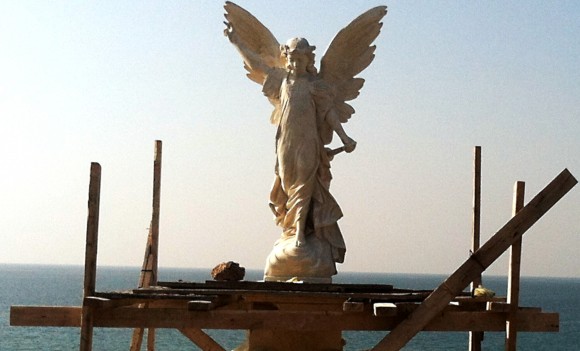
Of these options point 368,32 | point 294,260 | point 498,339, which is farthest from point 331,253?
point 498,339

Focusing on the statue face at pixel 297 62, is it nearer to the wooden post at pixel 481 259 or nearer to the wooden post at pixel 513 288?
the wooden post at pixel 513 288

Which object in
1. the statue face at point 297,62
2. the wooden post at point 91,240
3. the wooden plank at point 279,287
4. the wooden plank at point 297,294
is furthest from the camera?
the statue face at point 297,62

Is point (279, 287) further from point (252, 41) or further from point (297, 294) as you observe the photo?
point (252, 41)

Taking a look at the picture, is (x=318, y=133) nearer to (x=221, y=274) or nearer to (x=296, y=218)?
(x=296, y=218)

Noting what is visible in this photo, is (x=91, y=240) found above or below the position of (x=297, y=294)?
above

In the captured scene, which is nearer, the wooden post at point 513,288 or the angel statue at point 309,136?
the wooden post at point 513,288

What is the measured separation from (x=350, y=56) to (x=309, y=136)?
1.26 meters

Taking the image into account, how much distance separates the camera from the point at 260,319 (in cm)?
928

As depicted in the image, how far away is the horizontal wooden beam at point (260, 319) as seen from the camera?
9.27 metres

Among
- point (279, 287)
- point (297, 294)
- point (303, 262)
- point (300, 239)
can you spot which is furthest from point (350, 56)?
point (297, 294)

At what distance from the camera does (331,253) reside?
41.6 feet

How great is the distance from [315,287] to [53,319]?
261 centimetres

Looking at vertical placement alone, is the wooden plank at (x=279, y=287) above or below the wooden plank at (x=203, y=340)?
above

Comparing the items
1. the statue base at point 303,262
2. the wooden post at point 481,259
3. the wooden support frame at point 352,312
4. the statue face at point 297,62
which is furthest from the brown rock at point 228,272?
the wooden post at point 481,259
